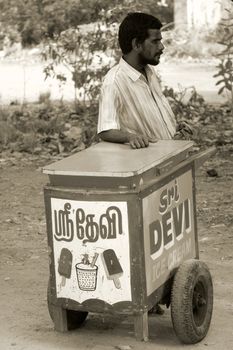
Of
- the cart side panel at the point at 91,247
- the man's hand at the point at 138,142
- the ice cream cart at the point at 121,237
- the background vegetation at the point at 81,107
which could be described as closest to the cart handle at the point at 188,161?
the ice cream cart at the point at 121,237

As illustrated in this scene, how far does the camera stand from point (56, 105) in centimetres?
1185

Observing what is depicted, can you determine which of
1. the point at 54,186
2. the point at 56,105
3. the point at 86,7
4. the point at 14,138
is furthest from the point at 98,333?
the point at 56,105

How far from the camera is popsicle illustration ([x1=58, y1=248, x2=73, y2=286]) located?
4.58m

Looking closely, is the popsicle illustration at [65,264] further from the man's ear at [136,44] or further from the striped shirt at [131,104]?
the man's ear at [136,44]

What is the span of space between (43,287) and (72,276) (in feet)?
4.22

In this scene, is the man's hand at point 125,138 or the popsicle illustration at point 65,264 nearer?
the popsicle illustration at point 65,264

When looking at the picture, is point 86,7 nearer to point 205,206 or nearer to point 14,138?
point 14,138

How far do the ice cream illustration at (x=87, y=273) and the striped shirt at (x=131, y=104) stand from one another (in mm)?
730

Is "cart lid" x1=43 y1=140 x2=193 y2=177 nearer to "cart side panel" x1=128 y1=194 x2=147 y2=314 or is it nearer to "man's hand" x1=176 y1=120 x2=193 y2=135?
"cart side panel" x1=128 y1=194 x2=147 y2=314

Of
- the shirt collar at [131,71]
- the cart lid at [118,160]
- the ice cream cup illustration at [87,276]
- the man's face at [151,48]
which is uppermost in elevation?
the man's face at [151,48]

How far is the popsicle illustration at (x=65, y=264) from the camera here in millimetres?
4578

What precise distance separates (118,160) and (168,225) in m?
0.41

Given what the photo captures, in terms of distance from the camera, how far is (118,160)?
4.59 meters

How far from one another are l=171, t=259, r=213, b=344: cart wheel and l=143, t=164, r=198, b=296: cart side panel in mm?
84
